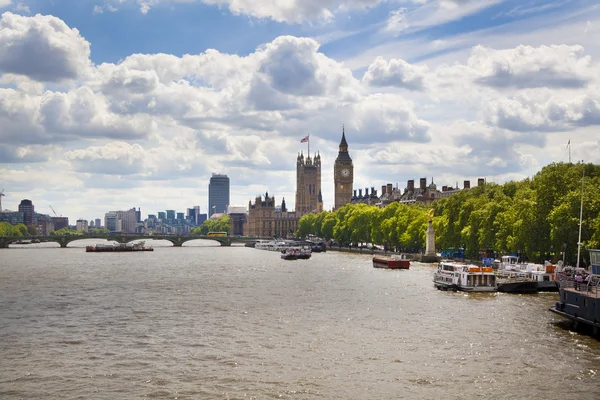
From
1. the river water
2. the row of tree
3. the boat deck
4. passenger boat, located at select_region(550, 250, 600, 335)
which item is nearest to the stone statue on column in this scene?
the row of tree

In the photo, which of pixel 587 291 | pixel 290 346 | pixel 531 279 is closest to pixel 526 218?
pixel 531 279

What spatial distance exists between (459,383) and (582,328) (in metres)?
21.8

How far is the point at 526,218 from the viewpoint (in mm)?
113062

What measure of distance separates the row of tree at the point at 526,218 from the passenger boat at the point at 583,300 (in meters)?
20.2

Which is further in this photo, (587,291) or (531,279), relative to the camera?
(531,279)

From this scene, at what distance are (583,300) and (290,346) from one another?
23.5 metres

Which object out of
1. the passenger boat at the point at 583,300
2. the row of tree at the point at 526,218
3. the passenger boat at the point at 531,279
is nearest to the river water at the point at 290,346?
the passenger boat at the point at 583,300

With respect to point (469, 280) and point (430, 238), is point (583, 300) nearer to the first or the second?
point (469, 280)

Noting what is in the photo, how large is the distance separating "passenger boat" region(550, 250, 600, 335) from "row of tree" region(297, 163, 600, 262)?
20240 millimetres

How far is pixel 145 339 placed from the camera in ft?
192

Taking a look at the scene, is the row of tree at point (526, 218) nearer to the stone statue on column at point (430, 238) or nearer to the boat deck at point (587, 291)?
the stone statue on column at point (430, 238)

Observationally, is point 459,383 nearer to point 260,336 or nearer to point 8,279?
point 260,336

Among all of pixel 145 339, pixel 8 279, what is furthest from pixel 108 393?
pixel 8 279

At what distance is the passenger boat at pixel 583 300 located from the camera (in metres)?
59.0
